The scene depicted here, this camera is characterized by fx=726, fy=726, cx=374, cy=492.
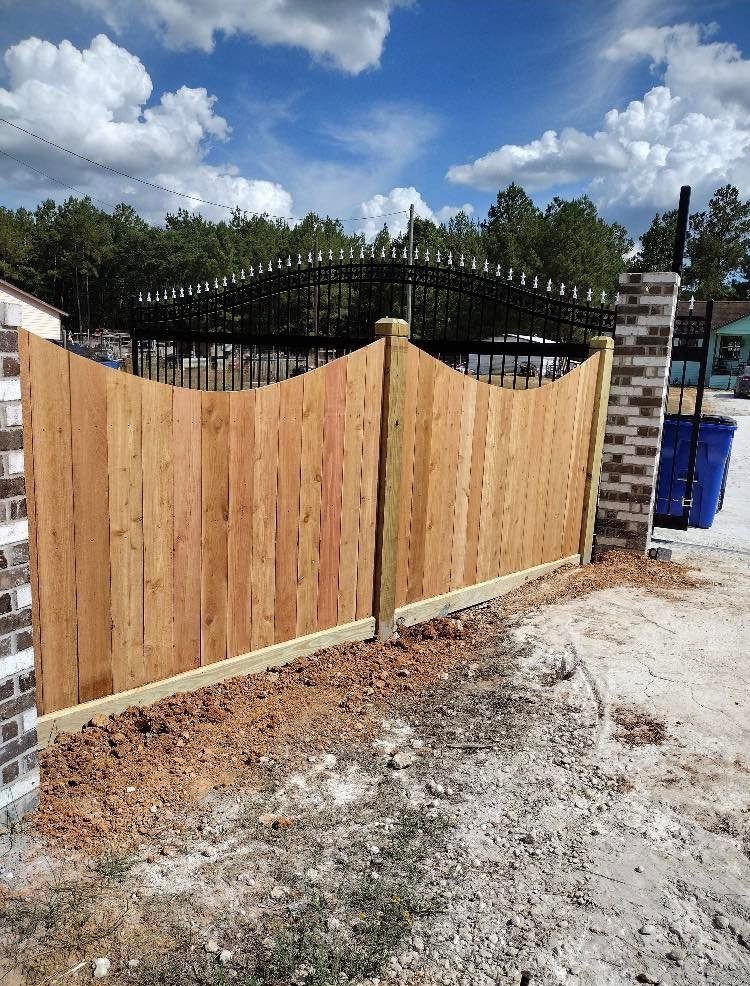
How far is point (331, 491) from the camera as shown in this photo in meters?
4.14

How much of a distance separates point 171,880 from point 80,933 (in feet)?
1.11

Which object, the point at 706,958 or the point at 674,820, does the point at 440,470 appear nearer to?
the point at 674,820

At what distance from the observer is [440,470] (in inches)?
A: 189

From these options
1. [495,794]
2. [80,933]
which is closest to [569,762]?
[495,794]

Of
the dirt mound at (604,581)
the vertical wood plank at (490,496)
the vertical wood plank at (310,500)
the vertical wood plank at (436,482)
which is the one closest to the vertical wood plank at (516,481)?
the vertical wood plank at (490,496)

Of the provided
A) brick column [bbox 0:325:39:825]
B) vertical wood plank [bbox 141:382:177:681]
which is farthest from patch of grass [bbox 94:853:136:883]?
vertical wood plank [bbox 141:382:177:681]

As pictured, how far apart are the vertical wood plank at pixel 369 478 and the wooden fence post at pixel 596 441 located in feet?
9.68

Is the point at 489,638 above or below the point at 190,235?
below

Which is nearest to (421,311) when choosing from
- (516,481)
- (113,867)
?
(516,481)

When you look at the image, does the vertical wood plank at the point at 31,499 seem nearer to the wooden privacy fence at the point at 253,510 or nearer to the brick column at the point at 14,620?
the wooden privacy fence at the point at 253,510

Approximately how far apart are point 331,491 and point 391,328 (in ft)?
3.30

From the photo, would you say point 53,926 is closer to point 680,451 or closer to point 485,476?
point 485,476

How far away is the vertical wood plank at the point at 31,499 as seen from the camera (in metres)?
2.66

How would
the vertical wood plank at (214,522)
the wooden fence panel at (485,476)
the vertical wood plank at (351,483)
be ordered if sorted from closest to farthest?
1. the vertical wood plank at (214,522)
2. the vertical wood plank at (351,483)
3. the wooden fence panel at (485,476)
